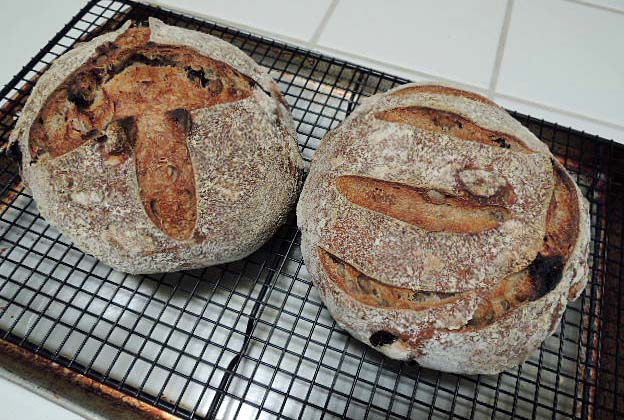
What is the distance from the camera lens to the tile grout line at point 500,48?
1422 mm

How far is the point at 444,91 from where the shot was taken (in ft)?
3.17

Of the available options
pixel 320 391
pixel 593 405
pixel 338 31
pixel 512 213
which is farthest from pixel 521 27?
pixel 320 391

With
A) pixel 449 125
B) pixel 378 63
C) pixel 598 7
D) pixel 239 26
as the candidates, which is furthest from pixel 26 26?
pixel 598 7

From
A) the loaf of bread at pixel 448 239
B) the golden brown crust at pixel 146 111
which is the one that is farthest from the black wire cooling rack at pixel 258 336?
the golden brown crust at pixel 146 111

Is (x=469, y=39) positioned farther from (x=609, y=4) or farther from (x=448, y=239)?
(x=448, y=239)

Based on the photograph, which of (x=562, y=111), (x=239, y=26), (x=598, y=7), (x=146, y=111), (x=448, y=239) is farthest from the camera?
(x=598, y=7)

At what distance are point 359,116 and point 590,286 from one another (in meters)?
0.61

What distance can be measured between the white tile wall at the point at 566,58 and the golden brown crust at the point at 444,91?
51cm

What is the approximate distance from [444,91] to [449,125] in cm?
11

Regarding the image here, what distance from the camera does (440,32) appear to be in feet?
5.08

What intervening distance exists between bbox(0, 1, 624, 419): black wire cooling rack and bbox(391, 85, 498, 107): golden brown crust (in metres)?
0.28

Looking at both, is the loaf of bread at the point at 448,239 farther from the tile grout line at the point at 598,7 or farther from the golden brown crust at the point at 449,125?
the tile grout line at the point at 598,7

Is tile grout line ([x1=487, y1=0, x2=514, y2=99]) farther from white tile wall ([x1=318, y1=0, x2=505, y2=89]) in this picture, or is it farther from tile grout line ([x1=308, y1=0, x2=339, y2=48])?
tile grout line ([x1=308, y1=0, x2=339, y2=48])

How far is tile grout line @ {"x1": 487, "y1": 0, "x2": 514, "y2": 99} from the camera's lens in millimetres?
1422
